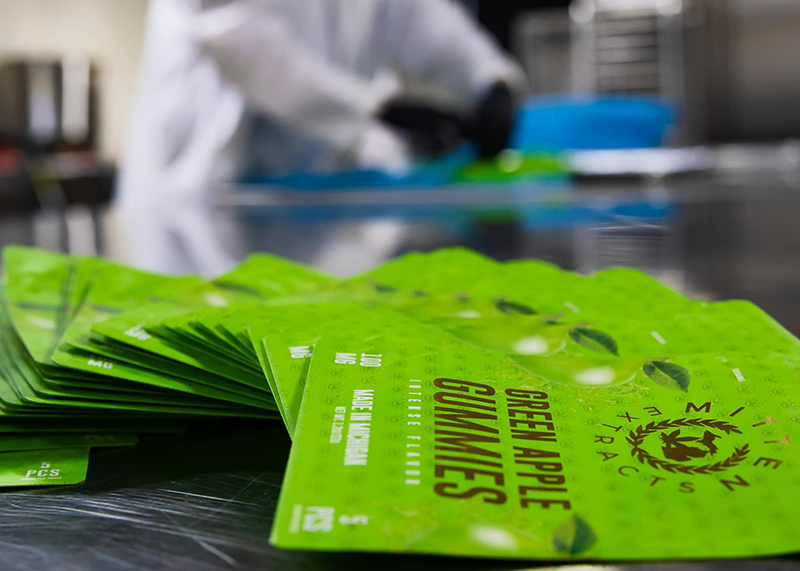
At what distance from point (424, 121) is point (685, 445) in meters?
1.82

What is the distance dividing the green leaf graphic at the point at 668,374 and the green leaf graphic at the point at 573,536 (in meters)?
0.09

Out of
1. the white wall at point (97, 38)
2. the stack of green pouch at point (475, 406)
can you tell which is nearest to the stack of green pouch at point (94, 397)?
the stack of green pouch at point (475, 406)

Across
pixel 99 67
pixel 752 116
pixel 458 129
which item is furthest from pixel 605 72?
pixel 99 67

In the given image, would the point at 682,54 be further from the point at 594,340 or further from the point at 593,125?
the point at 594,340

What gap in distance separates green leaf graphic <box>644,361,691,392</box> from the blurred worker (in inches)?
50.6

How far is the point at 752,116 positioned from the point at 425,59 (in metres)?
3.49

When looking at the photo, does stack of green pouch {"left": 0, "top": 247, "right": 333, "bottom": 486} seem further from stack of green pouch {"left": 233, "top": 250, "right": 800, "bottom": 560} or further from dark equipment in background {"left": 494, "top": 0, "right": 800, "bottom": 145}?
dark equipment in background {"left": 494, "top": 0, "right": 800, "bottom": 145}

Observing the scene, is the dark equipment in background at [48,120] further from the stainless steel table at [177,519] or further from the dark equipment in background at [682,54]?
the stainless steel table at [177,519]

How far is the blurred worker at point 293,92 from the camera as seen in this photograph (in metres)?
1.91

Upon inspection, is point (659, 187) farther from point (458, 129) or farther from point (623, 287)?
point (623, 287)

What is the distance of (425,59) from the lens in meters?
2.53

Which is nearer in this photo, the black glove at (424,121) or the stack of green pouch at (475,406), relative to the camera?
the stack of green pouch at (475,406)

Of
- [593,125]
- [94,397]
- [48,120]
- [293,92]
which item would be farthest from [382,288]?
[48,120]

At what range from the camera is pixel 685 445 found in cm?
23
